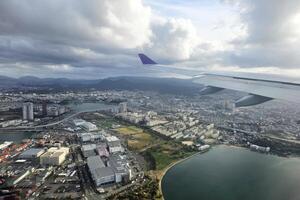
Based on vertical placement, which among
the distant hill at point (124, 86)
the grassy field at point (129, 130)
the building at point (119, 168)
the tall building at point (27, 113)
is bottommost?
the grassy field at point (129, 130)

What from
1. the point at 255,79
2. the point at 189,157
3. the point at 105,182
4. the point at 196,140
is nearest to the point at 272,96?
the point at 255,79

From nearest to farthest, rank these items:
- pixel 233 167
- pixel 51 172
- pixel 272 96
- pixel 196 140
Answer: pixel 272 96 → pixel 51 172 → pixel 233 167 → pixel 196 140

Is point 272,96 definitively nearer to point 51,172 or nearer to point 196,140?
point 51,172

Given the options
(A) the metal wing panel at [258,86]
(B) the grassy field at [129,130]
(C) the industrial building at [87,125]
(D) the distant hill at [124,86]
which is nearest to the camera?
(A) the metal wing panel at [258,86]

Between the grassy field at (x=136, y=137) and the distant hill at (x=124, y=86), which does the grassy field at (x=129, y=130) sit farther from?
the distant hill at (x=124, y=86)

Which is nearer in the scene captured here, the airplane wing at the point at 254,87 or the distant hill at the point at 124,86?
the airplane wing at the point at 254,87

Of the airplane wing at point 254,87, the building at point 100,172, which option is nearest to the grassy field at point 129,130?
the building at point 100,172

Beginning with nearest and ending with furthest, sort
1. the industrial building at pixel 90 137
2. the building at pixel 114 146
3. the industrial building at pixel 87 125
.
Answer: the building at pixel 114 146, the industrial building at pixel 90 137, the industrial building at pixel 87 125

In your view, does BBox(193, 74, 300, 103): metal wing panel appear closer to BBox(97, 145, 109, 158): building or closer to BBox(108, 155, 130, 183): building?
BBox(108, 155, 130, 183): building
